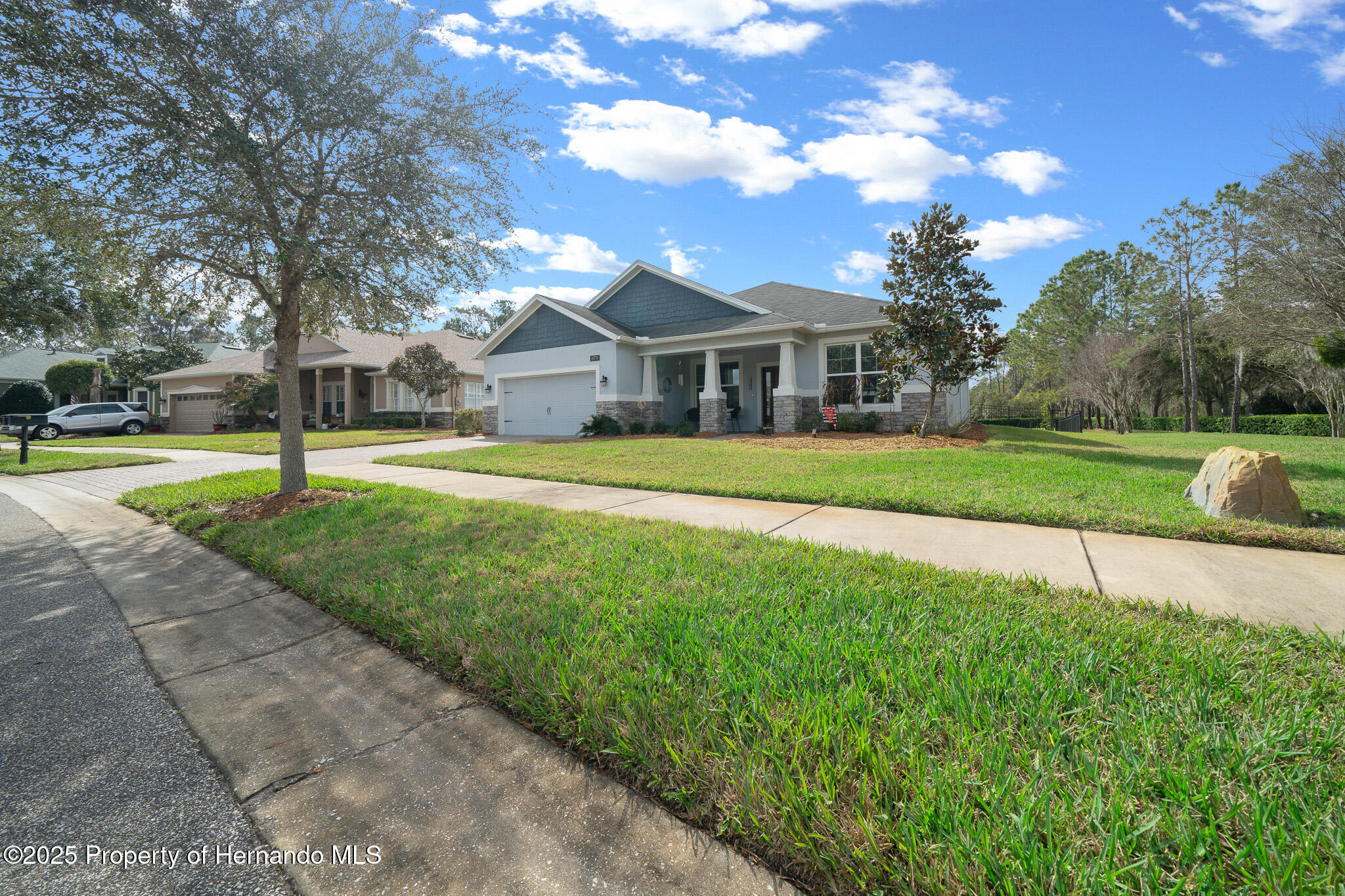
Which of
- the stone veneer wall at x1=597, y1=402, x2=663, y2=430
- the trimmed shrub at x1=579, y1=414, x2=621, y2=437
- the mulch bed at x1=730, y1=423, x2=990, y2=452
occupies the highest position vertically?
the stone veneer wall at x1=597, y1=402, x2=663, y2=430

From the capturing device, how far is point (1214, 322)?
16938mm

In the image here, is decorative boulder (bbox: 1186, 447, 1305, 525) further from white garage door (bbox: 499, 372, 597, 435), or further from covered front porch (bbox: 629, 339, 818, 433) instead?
white garage door (bbox: 499, 372, 597, 435)

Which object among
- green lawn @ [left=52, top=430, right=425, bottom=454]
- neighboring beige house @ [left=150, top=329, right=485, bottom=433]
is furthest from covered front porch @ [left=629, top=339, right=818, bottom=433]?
neighboring beige house @ [left=150, top=329, right=485, bottom=433]

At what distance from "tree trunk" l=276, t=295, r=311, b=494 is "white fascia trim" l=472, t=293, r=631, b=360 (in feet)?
37.9

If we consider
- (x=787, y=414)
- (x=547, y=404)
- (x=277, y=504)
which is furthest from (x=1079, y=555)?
(x=547, y=404)

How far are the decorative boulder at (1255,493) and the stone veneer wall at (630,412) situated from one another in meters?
14.6

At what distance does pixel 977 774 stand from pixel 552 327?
63.7 feet

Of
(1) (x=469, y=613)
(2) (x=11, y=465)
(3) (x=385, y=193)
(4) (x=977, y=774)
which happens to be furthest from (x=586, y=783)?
(2) (x=11, y=465)

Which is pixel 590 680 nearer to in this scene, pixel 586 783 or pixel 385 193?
pixel 586 783

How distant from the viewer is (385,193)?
6.55 m

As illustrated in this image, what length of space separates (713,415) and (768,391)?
2638 mm

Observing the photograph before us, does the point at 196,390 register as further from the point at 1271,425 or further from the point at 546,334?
the point at 1271,425

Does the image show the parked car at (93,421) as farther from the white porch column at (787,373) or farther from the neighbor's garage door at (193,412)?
the white porch column at (787,373)

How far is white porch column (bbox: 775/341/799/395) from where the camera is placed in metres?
16.4
